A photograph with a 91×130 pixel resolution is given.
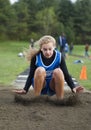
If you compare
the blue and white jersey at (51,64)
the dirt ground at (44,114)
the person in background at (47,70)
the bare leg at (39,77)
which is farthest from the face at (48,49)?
the dirt ground at (44,114)

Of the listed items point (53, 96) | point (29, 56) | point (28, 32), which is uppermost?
point (29, 56)

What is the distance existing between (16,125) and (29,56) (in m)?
2.27

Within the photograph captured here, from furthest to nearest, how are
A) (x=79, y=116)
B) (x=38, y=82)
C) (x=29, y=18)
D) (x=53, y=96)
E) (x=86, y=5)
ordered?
(x=86, y=5) < (x=29, y=18) < (x=53, y=96) < (x=38, y=82) < (x=79, y=116)

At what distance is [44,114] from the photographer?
21.2 ft

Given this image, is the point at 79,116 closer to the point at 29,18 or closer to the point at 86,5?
the point at 29,18

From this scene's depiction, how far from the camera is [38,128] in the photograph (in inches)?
218

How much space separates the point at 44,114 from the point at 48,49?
1.54m

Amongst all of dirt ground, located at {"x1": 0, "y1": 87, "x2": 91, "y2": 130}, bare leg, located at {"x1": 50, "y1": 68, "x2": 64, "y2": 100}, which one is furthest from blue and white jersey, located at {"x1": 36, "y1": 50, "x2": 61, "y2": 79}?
dirt ground, located at {"x1": 0, "y1": 87, "x2": 91, "y2": 130}

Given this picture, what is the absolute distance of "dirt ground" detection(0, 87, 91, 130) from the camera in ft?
18.6

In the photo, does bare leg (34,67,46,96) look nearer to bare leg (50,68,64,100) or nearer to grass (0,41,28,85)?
bare leg (50,68,64,100)

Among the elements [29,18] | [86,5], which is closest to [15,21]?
[29,18]

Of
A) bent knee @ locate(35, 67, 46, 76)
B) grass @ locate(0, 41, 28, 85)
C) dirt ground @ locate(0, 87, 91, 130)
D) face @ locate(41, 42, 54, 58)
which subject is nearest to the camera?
dirt ground @ locate(0, 87, 91, 130)

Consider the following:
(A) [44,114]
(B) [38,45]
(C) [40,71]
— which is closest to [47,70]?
(C) [40,71]

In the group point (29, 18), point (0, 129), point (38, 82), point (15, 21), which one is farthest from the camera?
point (29, 18)
